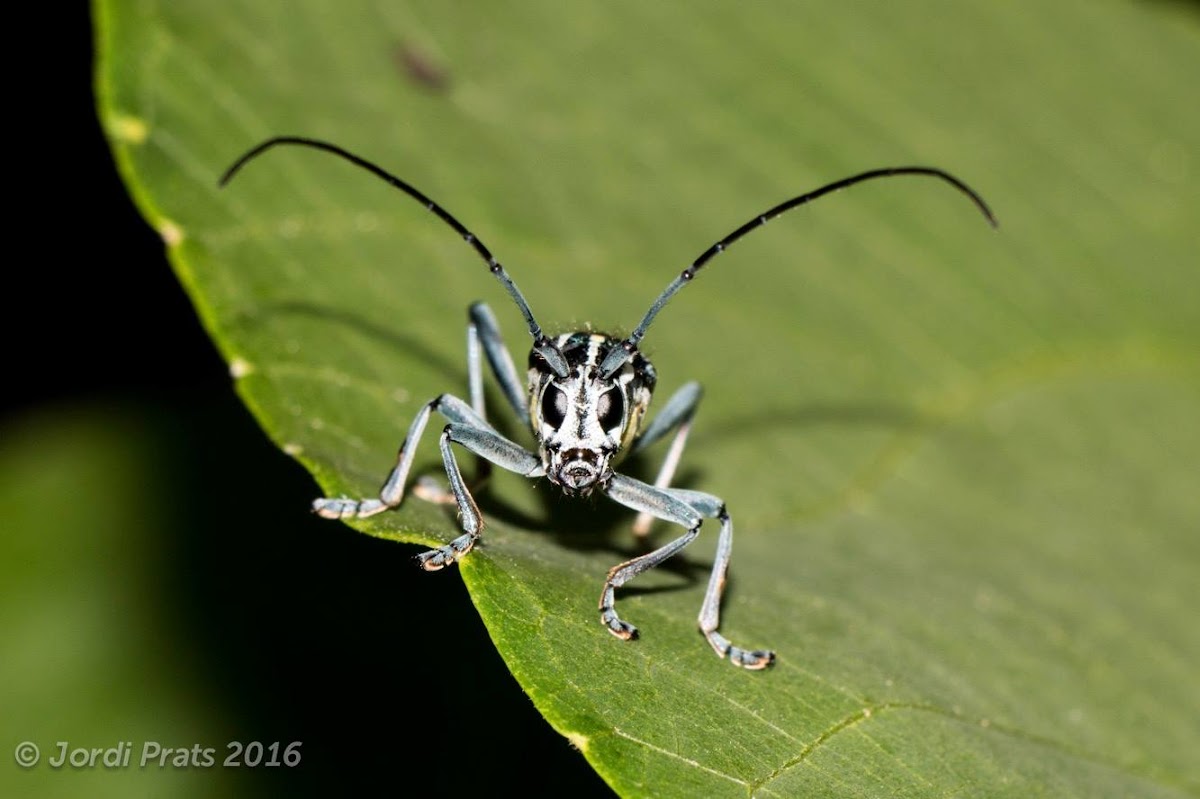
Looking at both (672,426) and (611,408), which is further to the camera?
(672,426)

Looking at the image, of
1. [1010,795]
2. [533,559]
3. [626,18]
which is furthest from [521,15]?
[1010,795]

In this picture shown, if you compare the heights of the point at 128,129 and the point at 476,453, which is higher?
the point at 128,129

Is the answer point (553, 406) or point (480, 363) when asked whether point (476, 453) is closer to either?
point (553, 406)

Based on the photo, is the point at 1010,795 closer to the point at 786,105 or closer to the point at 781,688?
the point at 781,688

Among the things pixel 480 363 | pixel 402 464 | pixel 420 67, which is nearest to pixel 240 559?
pixel 480 363

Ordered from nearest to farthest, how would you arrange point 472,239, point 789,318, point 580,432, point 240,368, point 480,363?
point 240,368 → point 580,432 → point 472,239 → point 480,363 → point 789,318

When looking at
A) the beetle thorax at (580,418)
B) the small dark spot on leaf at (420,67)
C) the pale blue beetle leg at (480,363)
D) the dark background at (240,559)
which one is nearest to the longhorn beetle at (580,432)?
the beetle thorax at (580,418)
